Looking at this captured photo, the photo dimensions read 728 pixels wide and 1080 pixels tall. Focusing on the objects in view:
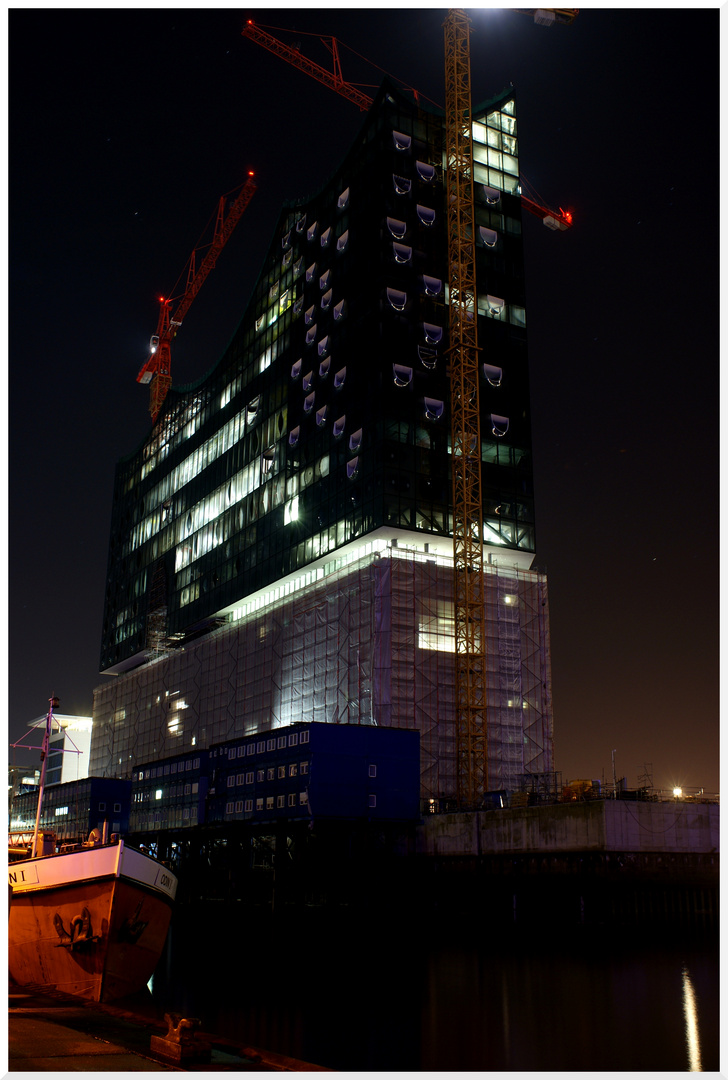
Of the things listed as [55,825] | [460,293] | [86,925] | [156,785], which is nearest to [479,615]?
[460,293]

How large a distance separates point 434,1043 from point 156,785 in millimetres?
66595

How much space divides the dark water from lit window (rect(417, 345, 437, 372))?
49.0 metres

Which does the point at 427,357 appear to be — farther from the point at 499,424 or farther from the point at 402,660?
the point at 402,660

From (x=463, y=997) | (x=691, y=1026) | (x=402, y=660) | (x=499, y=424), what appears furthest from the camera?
(x=499, y=424)

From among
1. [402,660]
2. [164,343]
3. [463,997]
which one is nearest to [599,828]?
[463,997]

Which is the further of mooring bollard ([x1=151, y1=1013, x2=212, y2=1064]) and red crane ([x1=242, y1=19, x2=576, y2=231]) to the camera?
red crane ([x1=242, y1=19, x2=576, y2=231])

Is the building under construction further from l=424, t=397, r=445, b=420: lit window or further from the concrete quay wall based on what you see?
the concrete quay wall

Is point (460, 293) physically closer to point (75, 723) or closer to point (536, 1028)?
point (536, 1028)

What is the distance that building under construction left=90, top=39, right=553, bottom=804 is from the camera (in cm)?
7938

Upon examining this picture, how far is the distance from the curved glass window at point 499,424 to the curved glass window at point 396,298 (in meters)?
13.3

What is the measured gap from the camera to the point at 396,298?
85.6m

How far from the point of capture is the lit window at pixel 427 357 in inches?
3361

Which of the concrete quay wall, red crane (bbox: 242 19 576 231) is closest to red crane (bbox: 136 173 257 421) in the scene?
red crane (bbox: 242 19 576 231)

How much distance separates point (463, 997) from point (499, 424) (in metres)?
61.4
